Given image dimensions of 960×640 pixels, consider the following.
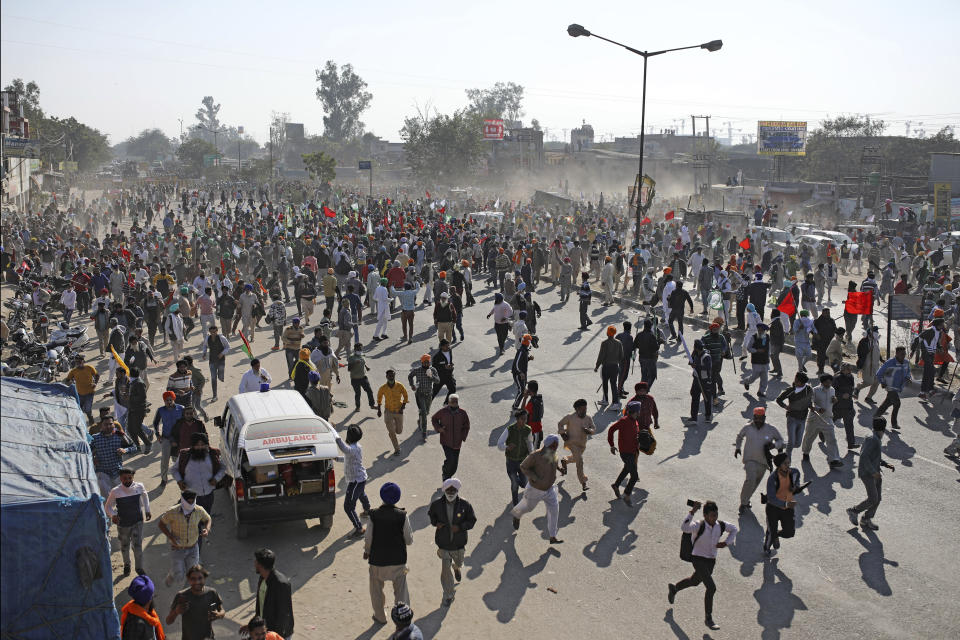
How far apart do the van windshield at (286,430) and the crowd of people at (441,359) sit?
0.37 metres

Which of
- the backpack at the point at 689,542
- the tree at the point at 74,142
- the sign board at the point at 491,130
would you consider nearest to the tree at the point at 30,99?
the tree at the point at 74,142

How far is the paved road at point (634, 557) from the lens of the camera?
8.21 m

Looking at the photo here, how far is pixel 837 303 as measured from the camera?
26.0 metres

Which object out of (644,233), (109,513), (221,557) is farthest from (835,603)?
(644,233)

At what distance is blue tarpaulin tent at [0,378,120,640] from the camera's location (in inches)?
236

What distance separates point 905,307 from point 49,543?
1580 centimetres

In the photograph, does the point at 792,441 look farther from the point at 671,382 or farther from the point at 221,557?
the point at 221,557

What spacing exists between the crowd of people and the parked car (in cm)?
30

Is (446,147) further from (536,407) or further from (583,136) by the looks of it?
(536,407)

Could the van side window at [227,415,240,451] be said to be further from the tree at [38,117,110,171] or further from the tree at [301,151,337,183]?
the tree at [38,117,110,171]

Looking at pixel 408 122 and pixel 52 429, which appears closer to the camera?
pixel 52 429

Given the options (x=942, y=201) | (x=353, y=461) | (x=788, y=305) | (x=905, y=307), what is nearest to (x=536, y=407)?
(x=353, y=461)

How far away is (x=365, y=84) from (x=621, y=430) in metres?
146

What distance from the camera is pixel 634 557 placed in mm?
9469
